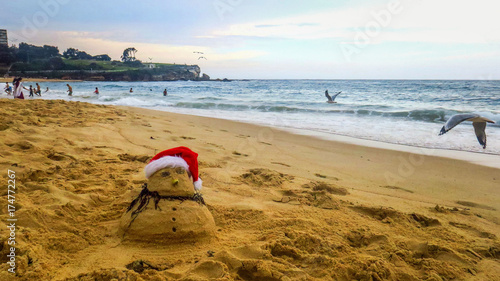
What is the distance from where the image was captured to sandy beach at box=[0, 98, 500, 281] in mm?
1991

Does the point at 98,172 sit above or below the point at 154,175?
below

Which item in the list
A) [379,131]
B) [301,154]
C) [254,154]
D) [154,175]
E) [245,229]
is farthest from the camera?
[379,131]

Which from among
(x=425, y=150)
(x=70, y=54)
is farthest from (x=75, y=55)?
(x=425, y=150)

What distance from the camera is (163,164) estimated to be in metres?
2.29

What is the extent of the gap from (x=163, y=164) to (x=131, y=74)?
80.1 metres

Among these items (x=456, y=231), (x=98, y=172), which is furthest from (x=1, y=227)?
(x=456, y=231)

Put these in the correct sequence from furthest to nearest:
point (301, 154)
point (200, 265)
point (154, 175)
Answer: point (301, 154) → point (154, 175) → point (200, 265)

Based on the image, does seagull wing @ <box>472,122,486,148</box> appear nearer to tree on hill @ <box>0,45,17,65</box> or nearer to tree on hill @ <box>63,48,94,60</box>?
tree on hill @ <box>0,45,17,65</box>

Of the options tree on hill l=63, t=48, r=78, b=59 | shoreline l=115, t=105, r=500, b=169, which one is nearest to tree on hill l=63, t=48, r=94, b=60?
tree on hill l=63, t=48, r=78, b=59

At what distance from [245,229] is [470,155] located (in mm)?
6090

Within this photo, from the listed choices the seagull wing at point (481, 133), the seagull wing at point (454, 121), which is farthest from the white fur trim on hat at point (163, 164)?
the seagull wing at point (481, 133)

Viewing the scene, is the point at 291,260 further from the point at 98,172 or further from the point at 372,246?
the point at 98,172

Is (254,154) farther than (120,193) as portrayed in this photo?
Yes

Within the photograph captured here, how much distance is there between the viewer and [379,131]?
9.16 m
